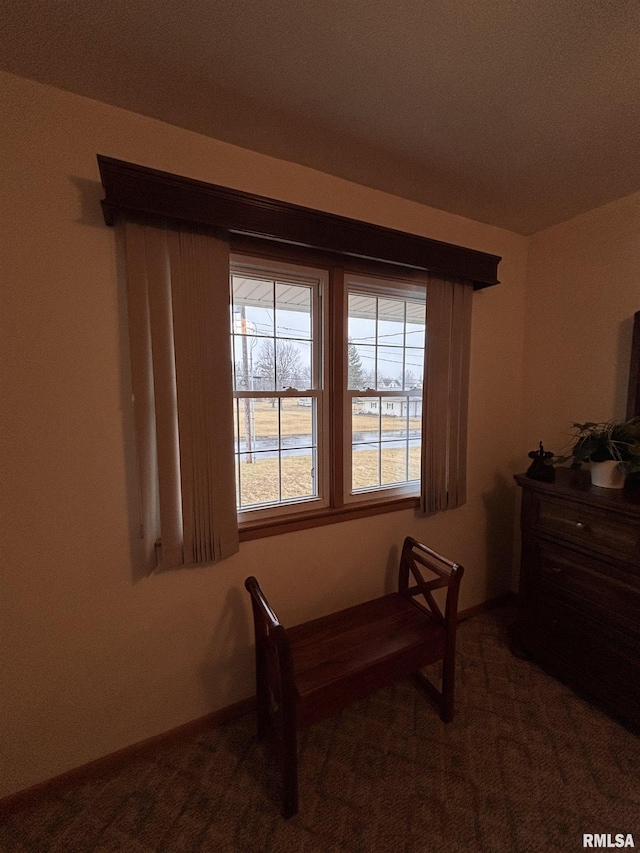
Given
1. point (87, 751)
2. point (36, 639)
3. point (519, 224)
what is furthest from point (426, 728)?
point (519, 224)

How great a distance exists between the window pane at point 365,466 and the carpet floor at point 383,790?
1115mm

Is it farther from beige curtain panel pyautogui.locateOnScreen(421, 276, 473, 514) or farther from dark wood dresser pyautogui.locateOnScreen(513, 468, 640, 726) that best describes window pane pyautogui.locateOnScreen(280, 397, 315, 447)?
dark wood dresser pyautogui.locateOnScreen(513, 468, 640, 726)

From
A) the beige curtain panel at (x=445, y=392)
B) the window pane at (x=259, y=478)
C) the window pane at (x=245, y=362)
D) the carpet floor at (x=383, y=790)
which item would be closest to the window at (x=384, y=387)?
the beige curtain panel at (x=445, y=392)

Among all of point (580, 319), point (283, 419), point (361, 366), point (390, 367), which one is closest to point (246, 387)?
point (283, 419)

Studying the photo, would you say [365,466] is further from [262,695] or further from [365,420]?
[262,695]

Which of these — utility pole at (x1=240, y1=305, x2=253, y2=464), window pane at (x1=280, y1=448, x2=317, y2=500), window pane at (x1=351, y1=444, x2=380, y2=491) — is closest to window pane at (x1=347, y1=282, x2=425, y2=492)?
window pane at (x1=351, y1=444, x2=380, y2=491)

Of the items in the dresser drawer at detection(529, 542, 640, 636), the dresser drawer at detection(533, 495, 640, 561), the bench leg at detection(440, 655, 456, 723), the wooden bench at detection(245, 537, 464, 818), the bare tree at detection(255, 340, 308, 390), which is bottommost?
the bench leg at detection(440, 655, 456, 723)

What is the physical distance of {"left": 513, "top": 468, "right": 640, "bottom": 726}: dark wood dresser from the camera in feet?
4.85

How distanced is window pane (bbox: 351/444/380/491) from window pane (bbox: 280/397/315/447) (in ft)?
0.97

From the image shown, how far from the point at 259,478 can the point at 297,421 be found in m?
0.36

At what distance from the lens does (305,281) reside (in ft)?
5.78

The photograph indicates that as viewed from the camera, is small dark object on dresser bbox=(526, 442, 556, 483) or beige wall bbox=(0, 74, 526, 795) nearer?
beige wall bbox=(0, 74, 526, 795)

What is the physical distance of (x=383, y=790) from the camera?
4.33 ft

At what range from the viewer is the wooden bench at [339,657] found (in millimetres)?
1212
